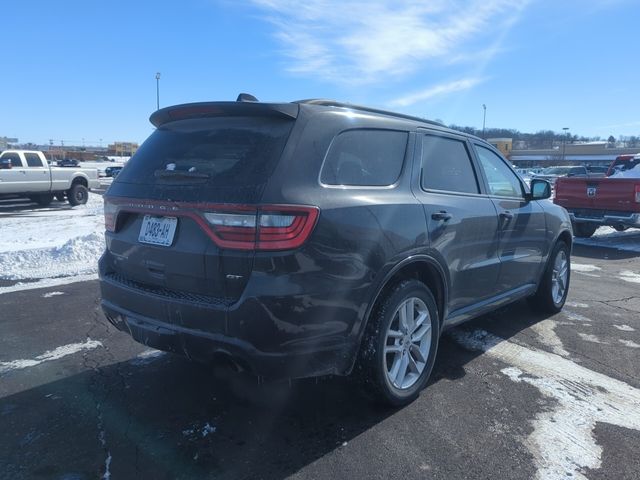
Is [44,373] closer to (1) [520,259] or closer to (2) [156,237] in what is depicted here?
(2) [156,237]

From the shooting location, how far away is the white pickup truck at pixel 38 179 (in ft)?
54.3

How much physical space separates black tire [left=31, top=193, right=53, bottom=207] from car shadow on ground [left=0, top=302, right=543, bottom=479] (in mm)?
16030

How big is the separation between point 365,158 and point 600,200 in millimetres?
10215

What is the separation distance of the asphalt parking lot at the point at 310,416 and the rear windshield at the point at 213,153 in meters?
1.46

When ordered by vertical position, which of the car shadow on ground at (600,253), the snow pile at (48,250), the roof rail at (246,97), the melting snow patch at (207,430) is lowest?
the car shadow on ground at (600,253)

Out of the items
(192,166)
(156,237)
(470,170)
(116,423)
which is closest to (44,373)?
(116,423)

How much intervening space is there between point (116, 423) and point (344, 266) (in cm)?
169

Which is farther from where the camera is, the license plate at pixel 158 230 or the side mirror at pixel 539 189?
the side mirror at pixel 539 189

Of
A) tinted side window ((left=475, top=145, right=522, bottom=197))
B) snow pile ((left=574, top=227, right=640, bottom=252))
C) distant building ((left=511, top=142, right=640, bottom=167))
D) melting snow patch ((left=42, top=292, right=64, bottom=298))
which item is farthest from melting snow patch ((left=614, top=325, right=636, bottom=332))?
distant building ((left=511, top=142, right=640, bottom=167))

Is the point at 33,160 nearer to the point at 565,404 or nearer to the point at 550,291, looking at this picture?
the point at 550,291

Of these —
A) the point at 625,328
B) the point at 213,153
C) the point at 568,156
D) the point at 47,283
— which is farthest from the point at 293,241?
the point at 568,156

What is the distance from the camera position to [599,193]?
11.4m

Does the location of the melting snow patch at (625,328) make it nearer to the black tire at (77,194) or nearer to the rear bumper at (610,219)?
the rear bumper at (610,219)

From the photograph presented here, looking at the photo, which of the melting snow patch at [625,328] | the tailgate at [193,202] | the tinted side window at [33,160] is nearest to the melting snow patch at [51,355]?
the tailgate at [193,202]
